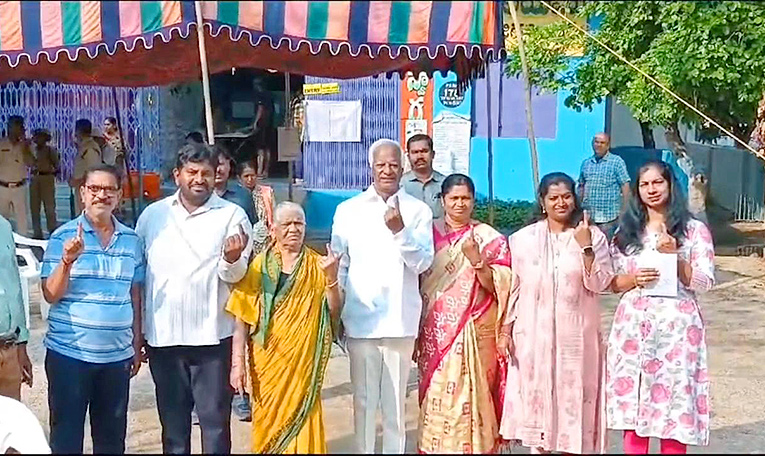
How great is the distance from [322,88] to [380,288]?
7.66 metres

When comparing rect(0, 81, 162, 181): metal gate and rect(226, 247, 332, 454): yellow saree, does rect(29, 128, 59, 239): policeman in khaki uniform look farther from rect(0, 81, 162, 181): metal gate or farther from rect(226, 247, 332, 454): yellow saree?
rect(226, 247, 332, 454): yellow saree

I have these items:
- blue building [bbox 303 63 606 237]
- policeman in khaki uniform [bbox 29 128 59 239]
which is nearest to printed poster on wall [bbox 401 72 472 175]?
blue building [bbox 303 63 606 237]

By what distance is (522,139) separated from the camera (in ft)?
42.1

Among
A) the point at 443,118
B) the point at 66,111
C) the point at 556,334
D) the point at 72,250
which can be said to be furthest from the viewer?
the point at 66,111

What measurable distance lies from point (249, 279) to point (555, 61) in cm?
710

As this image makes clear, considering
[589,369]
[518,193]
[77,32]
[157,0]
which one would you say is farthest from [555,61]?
[157,0]

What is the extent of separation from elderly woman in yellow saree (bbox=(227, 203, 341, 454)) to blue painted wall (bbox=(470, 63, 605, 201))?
8999 mm

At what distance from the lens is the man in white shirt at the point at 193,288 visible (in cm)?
362

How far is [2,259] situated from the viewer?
12.4 feet

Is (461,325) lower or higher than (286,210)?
lower

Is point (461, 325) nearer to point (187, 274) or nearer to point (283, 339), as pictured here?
point (283, 339)

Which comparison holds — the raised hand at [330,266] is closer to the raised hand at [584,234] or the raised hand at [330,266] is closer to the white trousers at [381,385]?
the white trousers at [381,385]

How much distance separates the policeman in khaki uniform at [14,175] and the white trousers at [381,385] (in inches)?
274

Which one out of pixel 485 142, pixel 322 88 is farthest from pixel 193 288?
pixel 485 142
